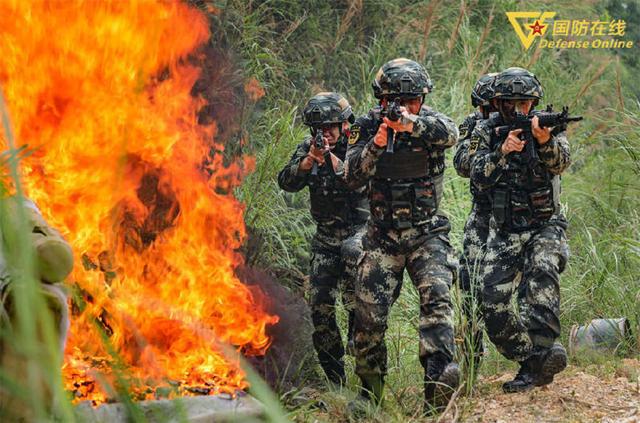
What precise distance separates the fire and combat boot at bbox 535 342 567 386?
A: 171 centimetres

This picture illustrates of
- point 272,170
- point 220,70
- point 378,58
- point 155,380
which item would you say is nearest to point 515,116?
point 220,70

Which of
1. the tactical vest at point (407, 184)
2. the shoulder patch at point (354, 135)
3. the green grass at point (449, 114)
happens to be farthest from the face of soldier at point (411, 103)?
the green grass at point (449, 114)

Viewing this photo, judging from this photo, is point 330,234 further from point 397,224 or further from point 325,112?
point 397,224

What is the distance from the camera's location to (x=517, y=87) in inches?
252

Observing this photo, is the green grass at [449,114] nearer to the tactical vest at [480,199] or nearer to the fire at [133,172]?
the fire at [133,172]


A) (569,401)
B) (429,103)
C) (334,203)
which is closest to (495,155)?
(334,203)

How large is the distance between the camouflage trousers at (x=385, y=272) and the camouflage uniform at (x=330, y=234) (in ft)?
2.51

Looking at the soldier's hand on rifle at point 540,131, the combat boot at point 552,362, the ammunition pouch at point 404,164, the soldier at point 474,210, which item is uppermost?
the soldier's hand on rifle at point 540,131

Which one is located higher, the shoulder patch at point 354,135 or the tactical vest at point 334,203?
the shoulder patch at point 354,135

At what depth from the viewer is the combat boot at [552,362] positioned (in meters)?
5.80

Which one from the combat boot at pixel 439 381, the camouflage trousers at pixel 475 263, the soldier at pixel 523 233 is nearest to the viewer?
the combat boot at pixel 439 381

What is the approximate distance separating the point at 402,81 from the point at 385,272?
1.19 meters

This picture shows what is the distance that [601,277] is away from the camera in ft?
25.2

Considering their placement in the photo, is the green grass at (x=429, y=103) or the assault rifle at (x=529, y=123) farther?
the green grass at (x=429, y=103)
